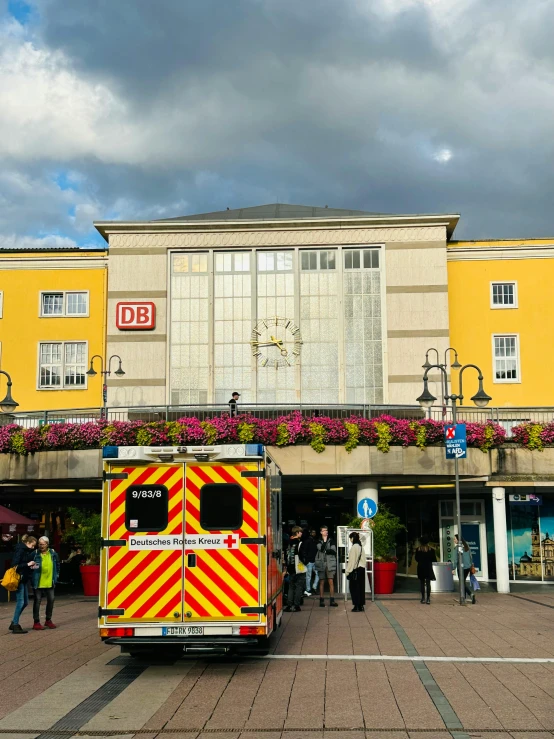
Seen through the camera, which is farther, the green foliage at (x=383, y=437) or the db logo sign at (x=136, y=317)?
the db logo sign at (x=136, y=317)

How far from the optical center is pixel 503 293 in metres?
41.5

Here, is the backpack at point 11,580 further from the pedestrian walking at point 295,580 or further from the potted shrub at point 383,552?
the potted shrub at point 383,552

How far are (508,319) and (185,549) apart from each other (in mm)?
31738

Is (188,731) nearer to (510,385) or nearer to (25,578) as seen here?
(25,578)

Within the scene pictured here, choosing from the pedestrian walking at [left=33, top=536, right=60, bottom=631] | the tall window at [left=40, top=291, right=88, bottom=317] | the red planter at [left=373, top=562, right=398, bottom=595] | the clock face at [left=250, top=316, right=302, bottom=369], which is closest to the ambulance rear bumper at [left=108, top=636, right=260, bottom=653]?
the pedestrian walking at [left=33, top=536, right=60, bottom=631]

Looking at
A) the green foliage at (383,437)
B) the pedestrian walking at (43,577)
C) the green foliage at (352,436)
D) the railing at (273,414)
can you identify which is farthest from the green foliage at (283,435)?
the pedestrian walking at (43,577)

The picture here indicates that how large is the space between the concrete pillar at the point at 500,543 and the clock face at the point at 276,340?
→ 1304cm

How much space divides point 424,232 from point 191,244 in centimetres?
1046

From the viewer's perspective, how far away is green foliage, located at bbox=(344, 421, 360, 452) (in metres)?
29.4

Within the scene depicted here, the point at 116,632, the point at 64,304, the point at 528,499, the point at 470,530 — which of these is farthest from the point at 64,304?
the point at 116,632

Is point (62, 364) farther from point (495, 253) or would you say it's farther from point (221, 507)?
point (221, 507)

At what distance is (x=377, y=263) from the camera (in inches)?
1602

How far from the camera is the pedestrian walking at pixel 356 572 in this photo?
2088cm

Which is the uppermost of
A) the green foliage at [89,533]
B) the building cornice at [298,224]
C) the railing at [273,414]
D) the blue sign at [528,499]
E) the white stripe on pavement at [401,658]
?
the building cornice at [298,224]
